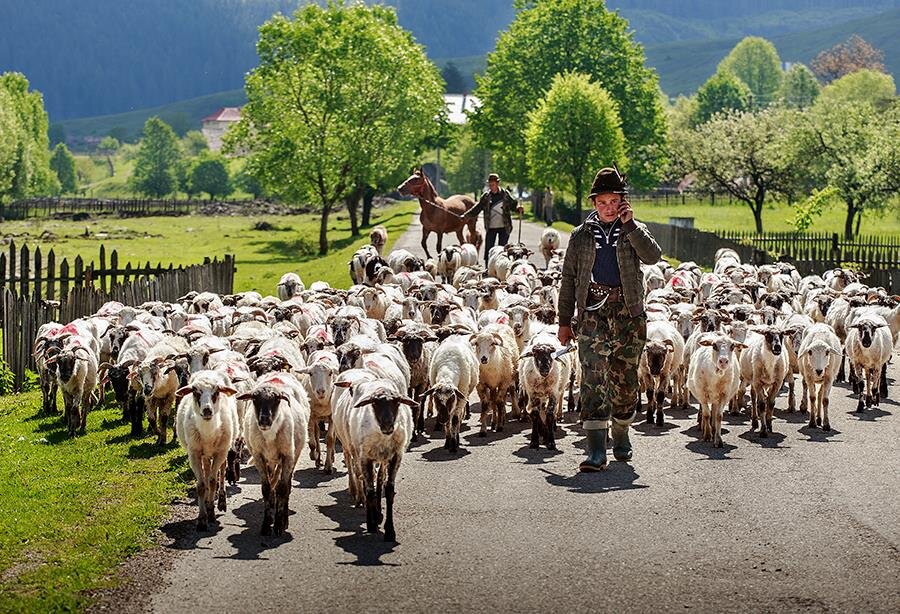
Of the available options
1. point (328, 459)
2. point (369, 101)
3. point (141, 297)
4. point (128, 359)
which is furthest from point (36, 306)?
point (369, 101)

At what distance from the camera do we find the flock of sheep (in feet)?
43.1

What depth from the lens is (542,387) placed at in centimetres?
1725

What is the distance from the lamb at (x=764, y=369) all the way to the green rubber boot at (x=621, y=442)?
336 centimetres

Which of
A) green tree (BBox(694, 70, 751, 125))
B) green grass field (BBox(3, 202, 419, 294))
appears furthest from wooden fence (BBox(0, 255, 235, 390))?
green tree (BBox(694, 70, 751, 125))

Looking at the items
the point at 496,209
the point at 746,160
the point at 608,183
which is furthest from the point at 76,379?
the point at 746,160

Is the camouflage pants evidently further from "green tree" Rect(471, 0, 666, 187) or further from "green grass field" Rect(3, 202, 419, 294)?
"green tree" Rect(471, 0, 666, 187)

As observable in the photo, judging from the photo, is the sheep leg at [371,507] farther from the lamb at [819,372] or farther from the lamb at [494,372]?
the lamb at [819,372]

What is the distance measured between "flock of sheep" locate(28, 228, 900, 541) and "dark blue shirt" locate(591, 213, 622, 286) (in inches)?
96.8

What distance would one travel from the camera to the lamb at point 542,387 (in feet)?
55.9

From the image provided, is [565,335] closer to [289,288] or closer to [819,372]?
[819,372]

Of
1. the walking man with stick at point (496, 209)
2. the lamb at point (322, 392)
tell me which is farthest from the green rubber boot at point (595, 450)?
the walking man with stick at point (496, 209)

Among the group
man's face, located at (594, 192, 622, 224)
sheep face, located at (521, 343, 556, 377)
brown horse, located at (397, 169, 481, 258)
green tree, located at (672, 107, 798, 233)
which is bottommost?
sheep face, located at (521, 343, 556, 377)

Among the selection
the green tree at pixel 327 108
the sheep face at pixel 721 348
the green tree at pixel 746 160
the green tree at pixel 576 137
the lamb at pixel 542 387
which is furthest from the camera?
the green tree at pixel 746 160

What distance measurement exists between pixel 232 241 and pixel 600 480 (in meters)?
66.2
